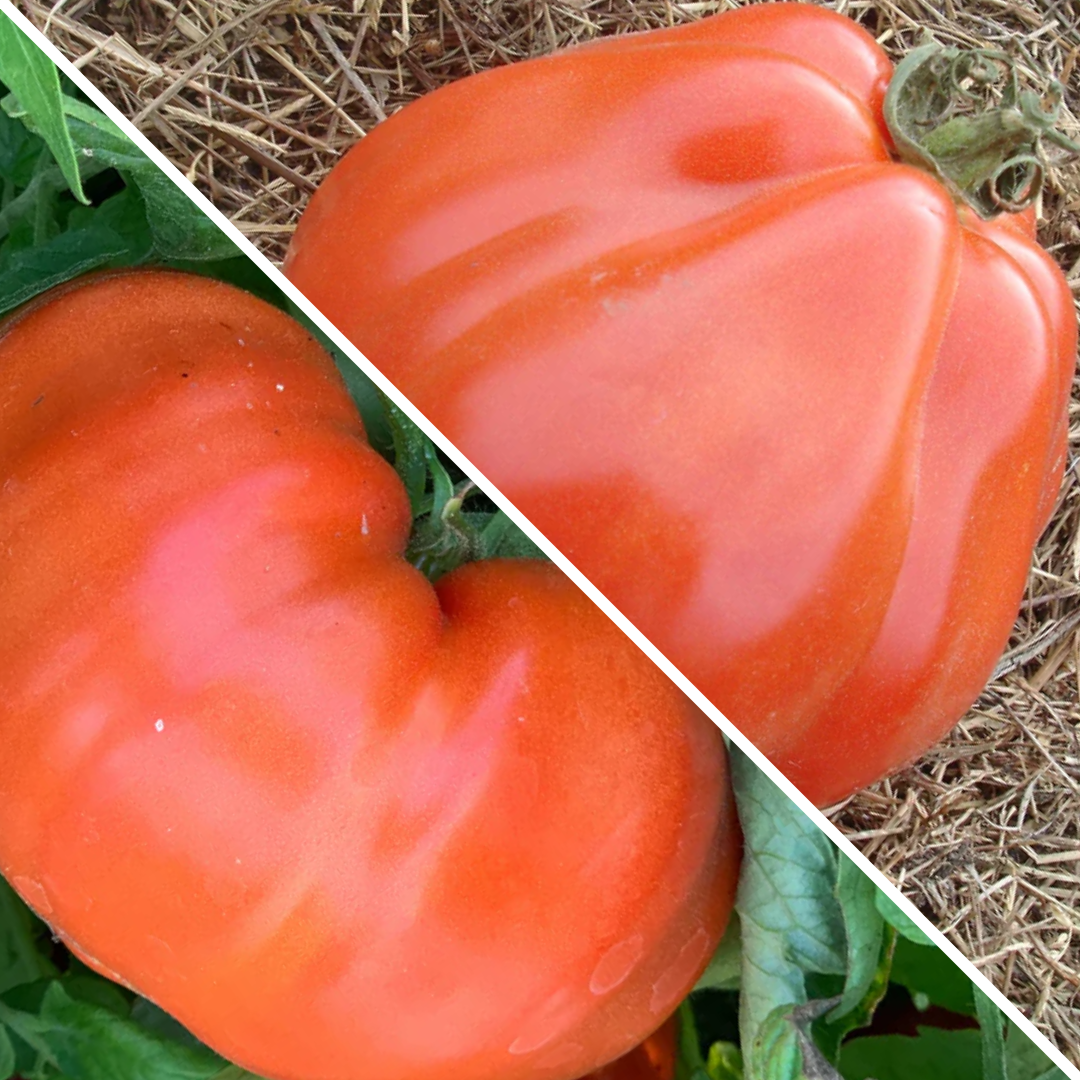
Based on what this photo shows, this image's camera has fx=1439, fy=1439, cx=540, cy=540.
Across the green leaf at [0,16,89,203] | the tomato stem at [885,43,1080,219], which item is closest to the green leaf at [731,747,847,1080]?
the tomato stem at [885,43,1080,219]

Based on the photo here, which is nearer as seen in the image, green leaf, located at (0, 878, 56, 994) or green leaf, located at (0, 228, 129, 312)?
green leaf, located at (0, 228, 129, 312)

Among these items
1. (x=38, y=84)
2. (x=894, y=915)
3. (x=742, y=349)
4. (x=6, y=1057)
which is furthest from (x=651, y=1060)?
(x=38, y=84)

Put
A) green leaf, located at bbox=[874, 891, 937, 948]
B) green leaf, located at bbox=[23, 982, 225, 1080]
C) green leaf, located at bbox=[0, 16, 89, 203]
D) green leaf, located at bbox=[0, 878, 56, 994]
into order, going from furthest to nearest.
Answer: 1. green leaf, located at bbox=[0, 878, 56, 994]
2. green leaf, located at bbox=[23, 982, 225, 1080]
3. green leaf, located at bbox=[874, 891, 937, 948]
4. green leaf, located at bbox=[0, 16, 89, 203]

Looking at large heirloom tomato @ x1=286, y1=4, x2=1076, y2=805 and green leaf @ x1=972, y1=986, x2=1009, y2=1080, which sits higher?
large heirloom tomato @ x1=286, y1=4, x2=1076, y2=805

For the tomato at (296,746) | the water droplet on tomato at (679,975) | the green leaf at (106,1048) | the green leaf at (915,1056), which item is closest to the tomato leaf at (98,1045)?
the green leaf at (106,1048)

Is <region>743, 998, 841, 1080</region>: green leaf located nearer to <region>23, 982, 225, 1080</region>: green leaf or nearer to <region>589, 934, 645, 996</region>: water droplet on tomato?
<region>589, 934, 645, 996</region>: water droplet on tomato

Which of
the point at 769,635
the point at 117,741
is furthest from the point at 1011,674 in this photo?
the point at 117,741

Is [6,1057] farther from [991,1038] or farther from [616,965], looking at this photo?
[991,1038]
